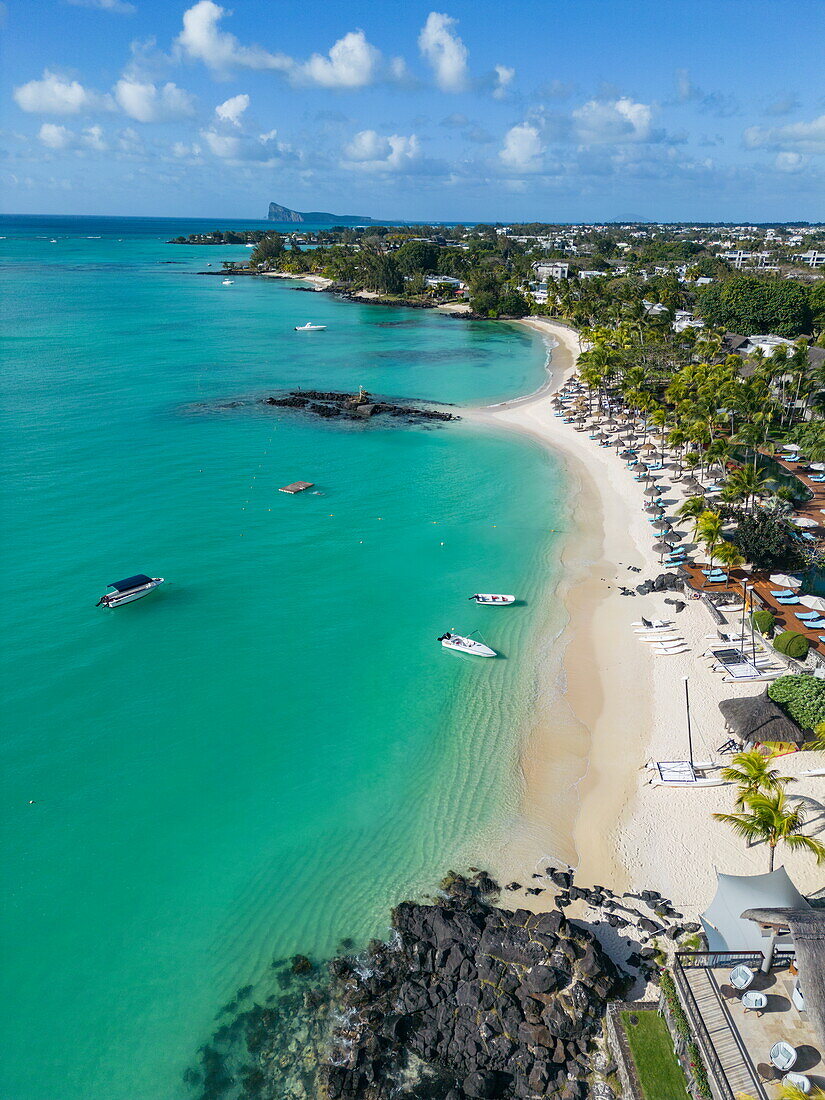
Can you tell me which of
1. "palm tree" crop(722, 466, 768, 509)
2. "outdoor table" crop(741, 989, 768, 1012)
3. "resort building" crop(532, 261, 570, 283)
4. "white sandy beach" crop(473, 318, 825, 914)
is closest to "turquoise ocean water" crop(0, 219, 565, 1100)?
"white sandy beach" crop(473, 318, 825, 914)

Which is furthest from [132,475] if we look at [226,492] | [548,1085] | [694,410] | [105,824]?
[548,1085]

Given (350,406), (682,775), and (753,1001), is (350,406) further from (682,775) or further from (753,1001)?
(753,1001)

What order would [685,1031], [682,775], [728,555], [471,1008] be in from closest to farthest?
[685,1031]
[471,1008]
[682,775]
[728,555]

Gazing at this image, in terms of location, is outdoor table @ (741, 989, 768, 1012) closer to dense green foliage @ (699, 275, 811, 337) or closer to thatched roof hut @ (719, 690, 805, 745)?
thatched roof hut @ (719, 690, 805, 745)

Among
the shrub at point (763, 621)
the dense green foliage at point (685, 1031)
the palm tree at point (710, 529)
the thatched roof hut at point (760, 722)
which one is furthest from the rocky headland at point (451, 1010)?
the palm tree at point (710, 529)

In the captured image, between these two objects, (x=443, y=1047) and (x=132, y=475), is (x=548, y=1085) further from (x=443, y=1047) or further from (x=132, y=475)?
(x=132, y=475)

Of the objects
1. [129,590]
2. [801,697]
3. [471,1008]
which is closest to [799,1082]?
[471,1008]
